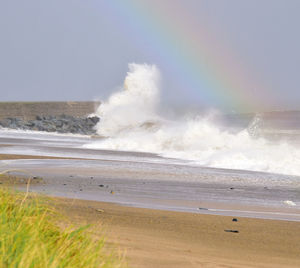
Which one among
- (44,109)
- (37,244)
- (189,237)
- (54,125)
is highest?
(44,109)

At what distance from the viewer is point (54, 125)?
5322 cm

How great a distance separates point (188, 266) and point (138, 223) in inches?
103

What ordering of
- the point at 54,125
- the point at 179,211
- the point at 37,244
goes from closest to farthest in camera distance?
the point at 37,244, the point at 179,211, the point at 54,125

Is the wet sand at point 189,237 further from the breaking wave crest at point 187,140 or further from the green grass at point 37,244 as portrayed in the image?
the breaking wave crest at point 187,140

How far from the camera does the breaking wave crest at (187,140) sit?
2233 cm

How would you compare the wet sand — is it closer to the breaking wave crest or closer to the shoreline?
the shoreline

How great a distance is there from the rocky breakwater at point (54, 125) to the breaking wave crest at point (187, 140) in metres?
1.28

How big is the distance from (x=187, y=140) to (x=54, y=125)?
22919 millimetres

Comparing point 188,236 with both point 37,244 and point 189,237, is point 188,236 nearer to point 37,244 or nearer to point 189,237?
point 189,237

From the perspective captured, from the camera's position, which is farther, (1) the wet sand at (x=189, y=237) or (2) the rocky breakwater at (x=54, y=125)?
(2) the rocky breakwater at (x=54, y=125)

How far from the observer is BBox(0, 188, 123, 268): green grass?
419 cm

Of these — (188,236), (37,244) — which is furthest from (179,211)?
(37,244)

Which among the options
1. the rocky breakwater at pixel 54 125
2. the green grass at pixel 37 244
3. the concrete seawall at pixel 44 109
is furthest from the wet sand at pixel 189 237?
the concrete seawall at pixel 44 109

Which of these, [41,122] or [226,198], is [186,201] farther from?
[41,122]
